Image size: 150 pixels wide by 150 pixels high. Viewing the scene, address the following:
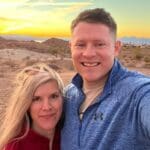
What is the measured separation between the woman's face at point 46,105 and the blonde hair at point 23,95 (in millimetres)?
38

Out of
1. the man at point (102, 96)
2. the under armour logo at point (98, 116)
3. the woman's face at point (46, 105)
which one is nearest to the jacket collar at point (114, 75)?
the man at point (102, 96)

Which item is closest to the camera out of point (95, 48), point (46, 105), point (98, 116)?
point (98, 116)

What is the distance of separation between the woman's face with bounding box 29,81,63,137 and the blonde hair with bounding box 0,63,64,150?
0.12 ft

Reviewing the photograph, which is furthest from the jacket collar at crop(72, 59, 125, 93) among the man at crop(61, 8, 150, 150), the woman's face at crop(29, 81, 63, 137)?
the woman's face at crop(29, 81, 63, 137)

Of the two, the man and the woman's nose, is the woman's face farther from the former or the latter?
the man

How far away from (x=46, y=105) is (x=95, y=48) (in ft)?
2.32

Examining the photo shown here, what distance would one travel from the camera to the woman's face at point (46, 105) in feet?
12.1

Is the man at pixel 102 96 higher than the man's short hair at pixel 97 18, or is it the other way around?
the man's short hair at pixel 97 18

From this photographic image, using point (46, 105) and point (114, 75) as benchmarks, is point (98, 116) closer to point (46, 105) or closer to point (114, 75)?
point (114, 75)

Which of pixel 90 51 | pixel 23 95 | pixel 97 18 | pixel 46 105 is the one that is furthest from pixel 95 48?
pixel 23 95

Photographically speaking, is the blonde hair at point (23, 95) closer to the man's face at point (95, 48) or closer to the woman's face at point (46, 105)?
the woman's face at point (46, 105)

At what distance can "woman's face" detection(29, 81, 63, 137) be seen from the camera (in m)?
3.68

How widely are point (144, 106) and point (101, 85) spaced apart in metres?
0.57

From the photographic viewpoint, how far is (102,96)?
120 inches
